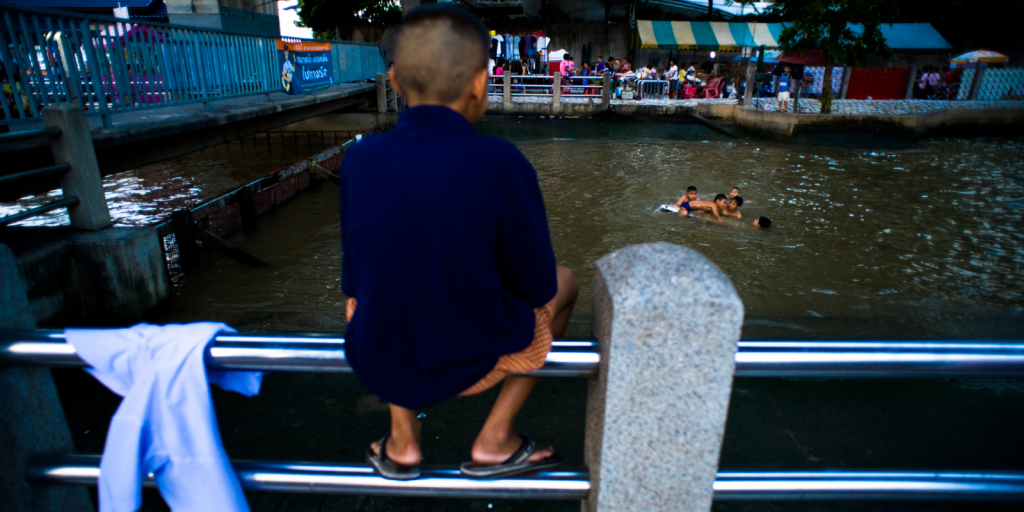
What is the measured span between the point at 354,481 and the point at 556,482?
0.57 m

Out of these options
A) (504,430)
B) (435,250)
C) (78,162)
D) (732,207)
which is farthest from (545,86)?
(435,250)

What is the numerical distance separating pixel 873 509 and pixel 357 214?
8.57 feet

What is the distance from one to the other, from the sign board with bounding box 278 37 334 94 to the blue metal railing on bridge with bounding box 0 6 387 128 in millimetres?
810

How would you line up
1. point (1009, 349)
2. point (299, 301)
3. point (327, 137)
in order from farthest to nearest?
point (327, 137) → point (299, 301) → point (1009, 349)

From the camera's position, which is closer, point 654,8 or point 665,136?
point 665,136

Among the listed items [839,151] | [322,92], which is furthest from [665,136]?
[322,92]

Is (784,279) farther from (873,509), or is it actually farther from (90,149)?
(90,149)

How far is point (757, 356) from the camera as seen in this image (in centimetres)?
134

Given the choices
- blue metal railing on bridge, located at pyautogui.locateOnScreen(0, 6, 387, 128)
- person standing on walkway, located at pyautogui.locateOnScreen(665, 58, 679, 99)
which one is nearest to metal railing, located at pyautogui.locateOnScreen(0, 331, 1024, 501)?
blue metal railing on bridge, located at pyautogui.locateOnScreen(0, 6, 387, 128)

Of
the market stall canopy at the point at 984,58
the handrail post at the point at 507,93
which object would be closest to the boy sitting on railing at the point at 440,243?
the handrail post at the point at 507,93

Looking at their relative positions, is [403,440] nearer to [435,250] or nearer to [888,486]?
[435,250]

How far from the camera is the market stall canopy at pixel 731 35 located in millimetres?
30906

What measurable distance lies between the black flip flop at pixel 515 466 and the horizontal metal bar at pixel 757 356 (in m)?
0.36

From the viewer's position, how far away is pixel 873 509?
2.42m
